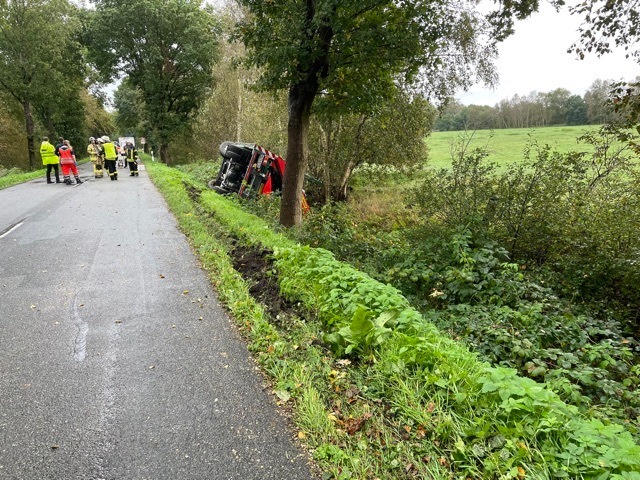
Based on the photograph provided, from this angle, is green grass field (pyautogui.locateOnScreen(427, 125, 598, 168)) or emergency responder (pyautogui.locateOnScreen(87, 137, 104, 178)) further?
emergency responder (pyautogui.locateOnScreen(87, 137, 104, 178))

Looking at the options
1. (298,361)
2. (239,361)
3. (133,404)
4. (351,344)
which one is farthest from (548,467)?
(133,404)

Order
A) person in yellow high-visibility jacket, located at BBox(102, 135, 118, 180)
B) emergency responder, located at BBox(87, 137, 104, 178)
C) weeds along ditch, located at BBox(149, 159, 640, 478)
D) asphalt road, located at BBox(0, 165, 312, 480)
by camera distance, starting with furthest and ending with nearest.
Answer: emergency responder, located at BBox(87, 137, 104, 178) < person in yellow high-visibility jacket, located at BBox(102, 135, 118, 180) < asphalt road, located at BBox(0, 165, 312, 480) < weeds along ditch, located at BBox(149, 159, 640, 478)

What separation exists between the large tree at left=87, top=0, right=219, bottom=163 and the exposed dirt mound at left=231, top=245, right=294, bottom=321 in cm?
2943

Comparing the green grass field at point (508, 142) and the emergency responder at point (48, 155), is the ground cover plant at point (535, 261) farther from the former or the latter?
the emergency responder at point (48, 155)

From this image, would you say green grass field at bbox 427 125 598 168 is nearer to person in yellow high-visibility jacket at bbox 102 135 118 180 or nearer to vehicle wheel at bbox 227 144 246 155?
vehicle wheel at bbox 227 144 246 155

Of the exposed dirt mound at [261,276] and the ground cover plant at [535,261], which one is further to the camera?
the exposed dirt mound at [261,276]

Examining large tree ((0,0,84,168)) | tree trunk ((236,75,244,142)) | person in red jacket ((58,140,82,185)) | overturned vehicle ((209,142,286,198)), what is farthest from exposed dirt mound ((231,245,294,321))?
large tree ((0,0,84,168))

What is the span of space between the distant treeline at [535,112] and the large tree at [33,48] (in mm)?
27290

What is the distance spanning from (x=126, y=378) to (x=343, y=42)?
7255mm

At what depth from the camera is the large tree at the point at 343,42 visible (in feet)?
24.9

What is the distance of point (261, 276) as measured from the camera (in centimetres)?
595

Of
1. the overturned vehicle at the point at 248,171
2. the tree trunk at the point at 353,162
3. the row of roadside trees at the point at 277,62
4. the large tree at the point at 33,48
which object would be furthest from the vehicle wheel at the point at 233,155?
the large tree at the point at 33,48

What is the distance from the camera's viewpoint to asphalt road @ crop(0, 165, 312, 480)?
266 centimetres

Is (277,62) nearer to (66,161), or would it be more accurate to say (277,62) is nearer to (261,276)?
(261,276)
